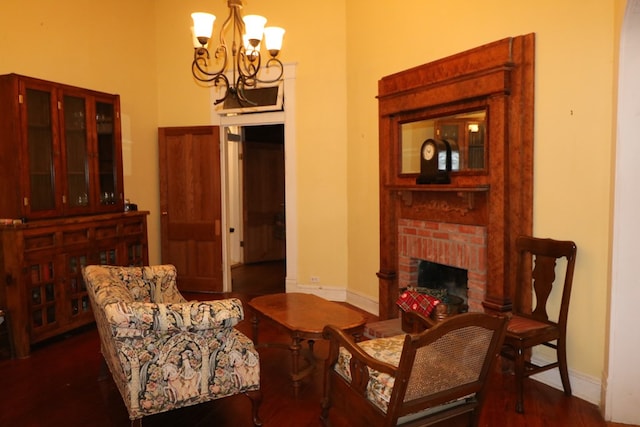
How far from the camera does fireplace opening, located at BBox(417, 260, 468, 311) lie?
4.29 metres

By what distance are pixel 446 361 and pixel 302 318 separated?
1436 mm

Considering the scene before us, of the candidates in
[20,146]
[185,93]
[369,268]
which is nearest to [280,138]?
[185,93]

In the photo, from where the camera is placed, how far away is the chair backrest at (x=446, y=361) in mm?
1983

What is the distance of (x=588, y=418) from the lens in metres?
2.82

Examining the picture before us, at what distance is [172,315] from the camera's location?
245 centimetres

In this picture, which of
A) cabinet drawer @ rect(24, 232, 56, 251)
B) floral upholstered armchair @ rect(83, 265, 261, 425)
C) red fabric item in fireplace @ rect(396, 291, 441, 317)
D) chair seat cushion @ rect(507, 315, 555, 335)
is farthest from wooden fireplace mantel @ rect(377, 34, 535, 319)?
cabinet drawer @ rect(24, 232, 56, 251)

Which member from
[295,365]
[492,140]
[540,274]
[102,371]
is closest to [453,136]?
[492,140]

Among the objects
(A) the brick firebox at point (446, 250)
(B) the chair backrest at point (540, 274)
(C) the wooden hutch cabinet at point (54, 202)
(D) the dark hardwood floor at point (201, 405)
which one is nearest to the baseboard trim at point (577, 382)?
(D) the dark hardwood floor at point (201, 405)

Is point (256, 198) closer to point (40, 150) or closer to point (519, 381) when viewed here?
point (40, 150)

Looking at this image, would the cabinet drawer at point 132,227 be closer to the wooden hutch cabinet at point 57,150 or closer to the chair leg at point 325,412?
the wooden hutch cabinet at point 57,150

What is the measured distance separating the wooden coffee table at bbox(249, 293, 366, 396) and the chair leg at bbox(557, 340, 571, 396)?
4.15ft

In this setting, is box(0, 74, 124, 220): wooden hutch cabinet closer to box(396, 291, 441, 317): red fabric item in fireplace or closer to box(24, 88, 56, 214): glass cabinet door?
box(24, 88, 56, 214): glass cabinet door

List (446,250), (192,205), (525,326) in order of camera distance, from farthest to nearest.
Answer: (192,205) < (446,250) < (525,326)

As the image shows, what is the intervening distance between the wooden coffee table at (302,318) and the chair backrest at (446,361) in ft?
3.43
